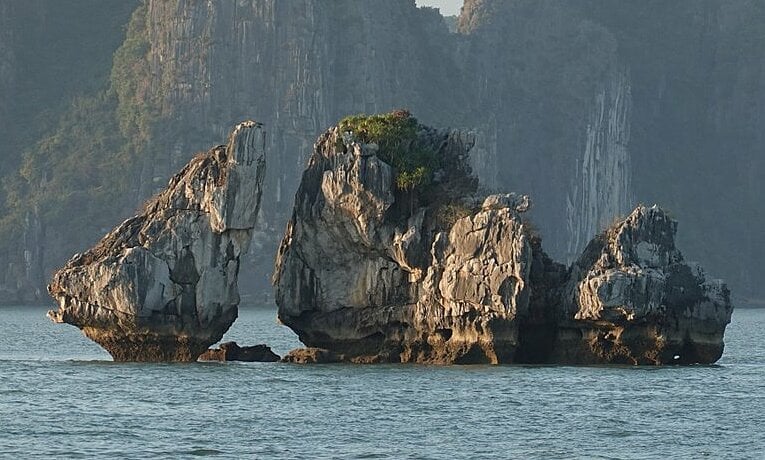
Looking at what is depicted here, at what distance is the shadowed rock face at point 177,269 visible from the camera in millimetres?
65812

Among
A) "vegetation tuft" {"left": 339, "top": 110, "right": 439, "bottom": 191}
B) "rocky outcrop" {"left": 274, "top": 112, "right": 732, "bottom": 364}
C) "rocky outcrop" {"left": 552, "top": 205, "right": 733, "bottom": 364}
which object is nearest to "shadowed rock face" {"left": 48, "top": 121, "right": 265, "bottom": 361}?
"rocky outcrop" {"left": 274, "top": 112, "right": 732, "bottom": 364}

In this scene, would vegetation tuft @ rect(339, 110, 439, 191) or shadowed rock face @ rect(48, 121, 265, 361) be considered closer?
shadowed rock face @ rect(48, 121, 265, 361)

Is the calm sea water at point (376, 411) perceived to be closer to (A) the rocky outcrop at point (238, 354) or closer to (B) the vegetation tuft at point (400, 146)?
(A) the rocky outcrop at point (238, 354)

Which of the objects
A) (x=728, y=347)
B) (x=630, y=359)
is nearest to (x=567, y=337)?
(x=630, y=359)

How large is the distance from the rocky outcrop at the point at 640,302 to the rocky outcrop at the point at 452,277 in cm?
5

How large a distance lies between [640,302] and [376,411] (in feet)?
41.5

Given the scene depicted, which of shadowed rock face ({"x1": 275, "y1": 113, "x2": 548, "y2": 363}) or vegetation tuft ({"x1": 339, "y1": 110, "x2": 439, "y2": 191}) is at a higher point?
vegetation tuft ({"x1": 339, "y1": 110, "x2": 439, "y2": 191})

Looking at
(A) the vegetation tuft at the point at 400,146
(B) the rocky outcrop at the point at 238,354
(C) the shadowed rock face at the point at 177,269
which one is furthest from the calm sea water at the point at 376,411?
(A) the vegetation tuft at the point at 400,146

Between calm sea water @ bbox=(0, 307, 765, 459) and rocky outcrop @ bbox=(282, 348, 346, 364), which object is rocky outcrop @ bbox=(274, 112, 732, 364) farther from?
calm sea water @ bbox=(0, 307, 765, 459)

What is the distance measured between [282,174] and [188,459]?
153 meters

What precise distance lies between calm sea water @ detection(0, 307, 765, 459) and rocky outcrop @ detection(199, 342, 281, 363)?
246cm

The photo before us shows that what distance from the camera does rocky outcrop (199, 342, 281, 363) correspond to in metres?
70.9

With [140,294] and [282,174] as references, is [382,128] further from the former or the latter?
[282,174]

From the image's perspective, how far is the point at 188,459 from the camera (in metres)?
45.8
